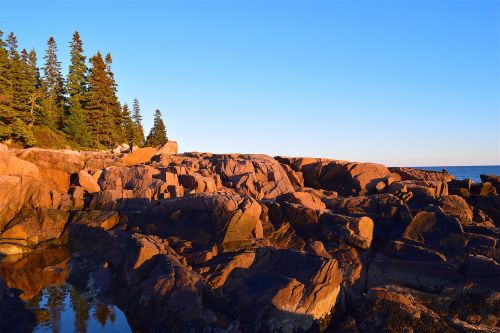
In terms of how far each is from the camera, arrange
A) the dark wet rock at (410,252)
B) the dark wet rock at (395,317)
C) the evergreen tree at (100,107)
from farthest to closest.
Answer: the evergreen tree at (100,107), the dark wet rock at (410,252), the dark wet rock at (395,317)

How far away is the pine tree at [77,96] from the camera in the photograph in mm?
58594

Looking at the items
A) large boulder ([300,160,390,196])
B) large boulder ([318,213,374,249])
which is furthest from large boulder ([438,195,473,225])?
large boulder ([300,160,390,196])

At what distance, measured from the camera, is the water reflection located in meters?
15.6

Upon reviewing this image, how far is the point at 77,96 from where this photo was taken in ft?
200

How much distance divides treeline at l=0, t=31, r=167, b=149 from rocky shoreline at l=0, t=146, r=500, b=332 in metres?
16.7

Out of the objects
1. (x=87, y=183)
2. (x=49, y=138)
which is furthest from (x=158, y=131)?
(x=87, y=183)

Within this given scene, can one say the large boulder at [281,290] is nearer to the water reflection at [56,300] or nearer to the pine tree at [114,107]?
the water reflection at [56,300]

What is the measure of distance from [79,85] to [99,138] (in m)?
8.40

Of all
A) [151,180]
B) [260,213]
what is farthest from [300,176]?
[260,213]

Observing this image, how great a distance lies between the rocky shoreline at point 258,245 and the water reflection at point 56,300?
62cm

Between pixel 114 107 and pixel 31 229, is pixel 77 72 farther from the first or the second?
pixel 31 229

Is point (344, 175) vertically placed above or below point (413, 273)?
above

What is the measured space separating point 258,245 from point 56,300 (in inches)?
376

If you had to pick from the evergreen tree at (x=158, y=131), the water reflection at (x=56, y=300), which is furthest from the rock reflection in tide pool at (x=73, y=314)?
the evergreen tree at (x=158, y=131)
